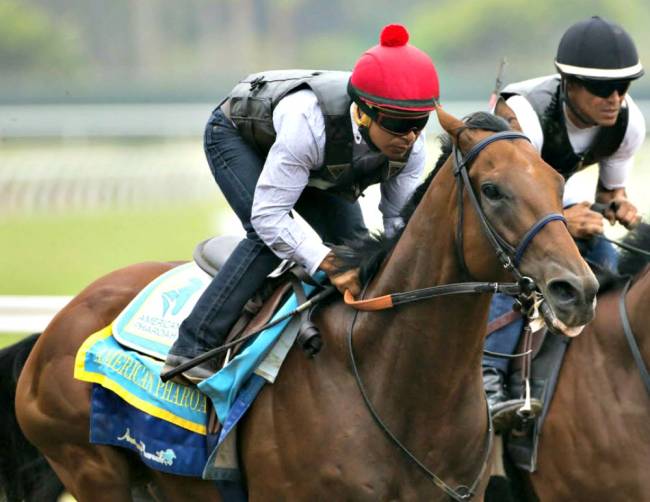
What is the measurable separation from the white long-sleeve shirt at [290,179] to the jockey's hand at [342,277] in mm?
31

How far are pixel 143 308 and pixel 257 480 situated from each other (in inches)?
36.8

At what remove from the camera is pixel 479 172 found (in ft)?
11.9

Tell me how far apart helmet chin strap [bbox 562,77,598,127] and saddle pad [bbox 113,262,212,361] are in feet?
5.23

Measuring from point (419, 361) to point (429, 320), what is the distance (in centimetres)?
14

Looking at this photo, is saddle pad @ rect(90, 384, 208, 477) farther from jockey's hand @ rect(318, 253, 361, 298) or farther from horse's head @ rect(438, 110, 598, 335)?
horse's head @ rect(438, 110, 598, 335)

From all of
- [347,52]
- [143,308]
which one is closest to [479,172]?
[143,308]

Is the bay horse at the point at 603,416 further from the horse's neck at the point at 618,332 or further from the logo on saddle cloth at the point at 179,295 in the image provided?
the logo on saddle cloth at the point at 179,295

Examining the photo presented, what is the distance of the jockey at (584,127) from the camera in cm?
477

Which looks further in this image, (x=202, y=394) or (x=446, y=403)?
(x=202, y=394)

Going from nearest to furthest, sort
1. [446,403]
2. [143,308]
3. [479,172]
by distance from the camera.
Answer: [479,172] → [446,403] → [143,308]

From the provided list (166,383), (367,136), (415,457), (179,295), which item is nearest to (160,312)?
(179,295)

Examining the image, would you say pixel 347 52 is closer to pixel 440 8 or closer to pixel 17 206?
pixel 440 8

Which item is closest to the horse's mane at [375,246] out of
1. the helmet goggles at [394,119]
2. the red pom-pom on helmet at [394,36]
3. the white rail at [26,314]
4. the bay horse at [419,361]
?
the bay horse at [419,361]

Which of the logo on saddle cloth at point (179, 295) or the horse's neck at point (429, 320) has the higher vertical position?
the horse's neck at point (429, 320)
